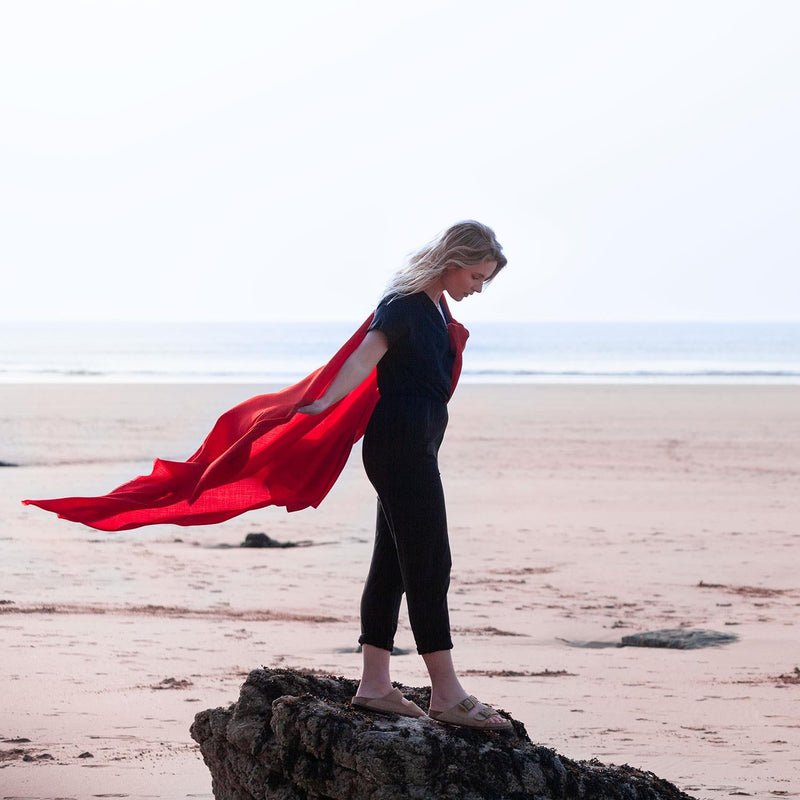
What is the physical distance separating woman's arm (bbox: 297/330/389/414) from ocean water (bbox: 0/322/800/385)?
37.8m

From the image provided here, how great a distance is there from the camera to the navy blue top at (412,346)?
13.0 ft

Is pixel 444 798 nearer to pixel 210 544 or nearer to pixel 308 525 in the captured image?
pixel 210 544

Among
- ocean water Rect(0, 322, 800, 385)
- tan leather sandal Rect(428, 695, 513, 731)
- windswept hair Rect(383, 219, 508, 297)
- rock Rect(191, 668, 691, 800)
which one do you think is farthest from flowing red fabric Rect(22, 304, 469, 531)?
ocean water Rect(0, 322, 800, 385)

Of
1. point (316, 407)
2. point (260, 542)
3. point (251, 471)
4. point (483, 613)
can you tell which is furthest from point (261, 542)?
point (316, 407)

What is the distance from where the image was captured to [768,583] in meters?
9.66

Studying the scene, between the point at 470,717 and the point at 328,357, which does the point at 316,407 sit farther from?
the point at 328,357

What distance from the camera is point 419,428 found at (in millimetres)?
3996

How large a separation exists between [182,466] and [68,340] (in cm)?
7970

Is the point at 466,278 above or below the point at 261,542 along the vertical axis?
above

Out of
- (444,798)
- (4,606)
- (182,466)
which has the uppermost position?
(182,466)

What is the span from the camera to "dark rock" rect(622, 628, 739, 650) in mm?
7676

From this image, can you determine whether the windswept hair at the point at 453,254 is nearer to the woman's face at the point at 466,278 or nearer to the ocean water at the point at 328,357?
the woman's face at the point at 466,278

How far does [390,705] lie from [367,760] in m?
0.35

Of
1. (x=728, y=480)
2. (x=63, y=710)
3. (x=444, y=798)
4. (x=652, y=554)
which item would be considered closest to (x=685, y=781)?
(x=444, y=798)
